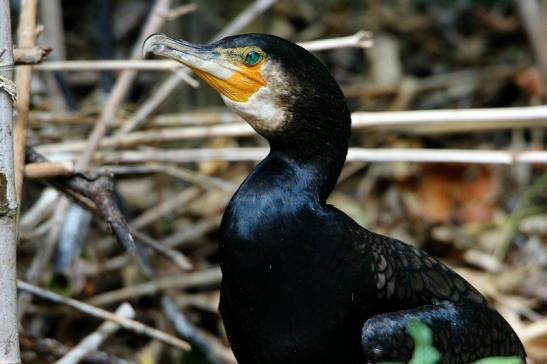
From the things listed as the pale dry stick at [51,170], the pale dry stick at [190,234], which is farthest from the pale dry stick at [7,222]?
the pale dry stick at [190,234]

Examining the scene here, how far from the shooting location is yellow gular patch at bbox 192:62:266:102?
2459mm

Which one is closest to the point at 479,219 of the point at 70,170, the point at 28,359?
the point at 28,359

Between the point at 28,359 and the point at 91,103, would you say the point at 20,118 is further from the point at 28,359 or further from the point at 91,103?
the point at 91,103

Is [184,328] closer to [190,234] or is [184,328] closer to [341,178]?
[190,234]

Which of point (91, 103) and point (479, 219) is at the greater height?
point (91, 103)

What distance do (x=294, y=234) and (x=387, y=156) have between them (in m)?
1.19

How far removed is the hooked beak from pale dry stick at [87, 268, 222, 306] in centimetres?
157

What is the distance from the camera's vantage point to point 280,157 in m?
2.54

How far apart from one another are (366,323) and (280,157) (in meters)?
0.45

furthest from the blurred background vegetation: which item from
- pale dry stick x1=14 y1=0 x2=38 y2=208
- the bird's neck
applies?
the bird's neck

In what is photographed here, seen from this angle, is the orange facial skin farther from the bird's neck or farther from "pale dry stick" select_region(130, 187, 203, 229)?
"pale dry stick" select_region(130, 187, 203, 229)

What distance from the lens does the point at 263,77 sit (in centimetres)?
246

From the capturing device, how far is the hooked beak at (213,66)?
242 centimetres

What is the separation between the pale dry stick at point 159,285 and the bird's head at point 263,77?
1570 millimetres
